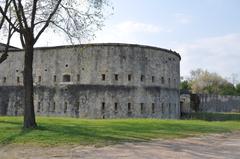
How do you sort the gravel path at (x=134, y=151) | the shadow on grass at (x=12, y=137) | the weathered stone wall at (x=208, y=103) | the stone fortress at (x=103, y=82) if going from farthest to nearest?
1. the weathered stone wall at (x=208, y=103)
2. the stone fortress at (x=103, y=82)
3. the shadow on grass at (x=12, y=137)
4. the gravel path at (x=134, y=151)

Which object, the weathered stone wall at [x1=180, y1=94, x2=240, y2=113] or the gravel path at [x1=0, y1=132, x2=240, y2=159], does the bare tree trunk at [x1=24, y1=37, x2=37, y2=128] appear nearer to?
the gravel path at [x1=0, y1=132, x2=240, y2=159]

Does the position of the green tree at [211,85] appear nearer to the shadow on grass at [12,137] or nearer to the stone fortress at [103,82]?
the stone fortress at [103,82]

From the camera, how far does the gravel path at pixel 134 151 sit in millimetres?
10070

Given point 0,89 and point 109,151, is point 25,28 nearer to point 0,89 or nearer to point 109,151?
point 109,151

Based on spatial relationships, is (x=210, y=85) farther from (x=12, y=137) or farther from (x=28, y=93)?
(x=12, y=137)

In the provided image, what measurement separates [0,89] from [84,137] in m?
30.4

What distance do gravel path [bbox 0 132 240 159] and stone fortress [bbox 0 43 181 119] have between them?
2355 centimetres

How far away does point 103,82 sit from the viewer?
36406 mm

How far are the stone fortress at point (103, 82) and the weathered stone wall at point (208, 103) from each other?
1080 centimetres

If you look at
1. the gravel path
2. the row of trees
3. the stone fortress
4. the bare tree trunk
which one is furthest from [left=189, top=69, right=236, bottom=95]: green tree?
the gravel path

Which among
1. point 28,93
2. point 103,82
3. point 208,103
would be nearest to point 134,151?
point 28,93

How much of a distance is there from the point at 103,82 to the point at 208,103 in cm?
2157

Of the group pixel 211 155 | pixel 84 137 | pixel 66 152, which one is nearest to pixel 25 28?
pixel 84 137

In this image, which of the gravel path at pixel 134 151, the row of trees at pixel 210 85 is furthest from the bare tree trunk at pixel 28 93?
the row of trees at pixel 210 85
